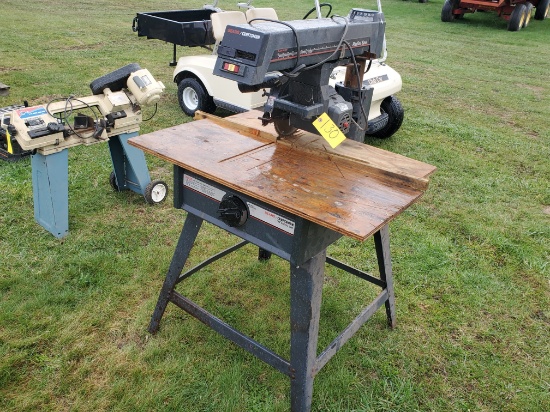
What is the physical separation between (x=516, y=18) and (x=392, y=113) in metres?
9.89

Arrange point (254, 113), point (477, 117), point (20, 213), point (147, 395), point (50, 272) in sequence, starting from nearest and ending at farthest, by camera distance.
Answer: point (147, 395)
point (254, 113)
point (50, 272)
point (20, 213)
point (477, 117)

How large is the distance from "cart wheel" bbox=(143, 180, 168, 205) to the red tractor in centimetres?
1173

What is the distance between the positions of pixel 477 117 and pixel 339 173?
4832mm

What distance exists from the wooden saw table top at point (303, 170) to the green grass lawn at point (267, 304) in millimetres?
1029

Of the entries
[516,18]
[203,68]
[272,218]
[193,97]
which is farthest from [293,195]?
[516,18]

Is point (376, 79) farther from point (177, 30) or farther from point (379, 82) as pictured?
point (177, 30)

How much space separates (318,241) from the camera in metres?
1.78

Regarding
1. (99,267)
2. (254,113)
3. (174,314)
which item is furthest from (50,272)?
(254,113)

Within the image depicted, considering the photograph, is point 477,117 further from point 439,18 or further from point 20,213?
point 439,18

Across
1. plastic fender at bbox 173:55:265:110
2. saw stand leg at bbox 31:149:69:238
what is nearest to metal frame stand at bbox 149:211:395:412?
saw stand leg at bbox 31:149:69:238

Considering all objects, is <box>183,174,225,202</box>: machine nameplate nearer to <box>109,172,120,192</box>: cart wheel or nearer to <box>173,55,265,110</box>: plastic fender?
<box>109,172,120,192</box>: cart wheel

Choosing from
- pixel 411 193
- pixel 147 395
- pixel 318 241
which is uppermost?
pixel 411 193

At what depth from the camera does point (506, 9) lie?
41.7 feet

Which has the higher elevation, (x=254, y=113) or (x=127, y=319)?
(x=254, y=113)
